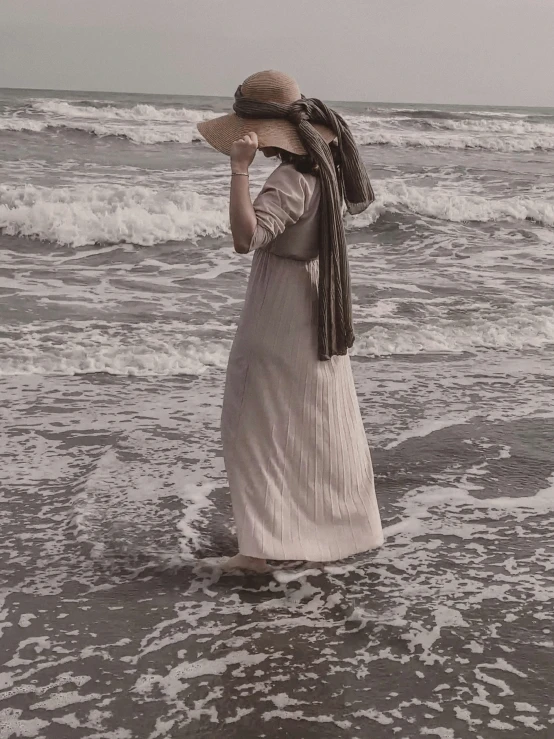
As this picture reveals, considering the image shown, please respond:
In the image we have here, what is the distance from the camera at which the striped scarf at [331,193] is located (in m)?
3.20

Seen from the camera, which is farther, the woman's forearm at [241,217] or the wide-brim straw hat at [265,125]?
the wide-brim straw hat at [265,125]

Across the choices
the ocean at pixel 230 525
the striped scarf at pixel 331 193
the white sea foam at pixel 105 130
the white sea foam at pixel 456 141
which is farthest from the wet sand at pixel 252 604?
the white sea foam at pixel 456 141

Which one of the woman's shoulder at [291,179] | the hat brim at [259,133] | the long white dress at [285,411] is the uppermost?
the hat brim at [259,133]

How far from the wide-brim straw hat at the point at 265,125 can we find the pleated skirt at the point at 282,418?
1.36ft

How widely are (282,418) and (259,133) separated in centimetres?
102

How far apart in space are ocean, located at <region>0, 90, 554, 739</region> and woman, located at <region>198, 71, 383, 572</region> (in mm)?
300

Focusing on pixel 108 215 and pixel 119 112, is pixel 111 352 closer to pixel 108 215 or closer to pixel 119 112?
pixel 108 215

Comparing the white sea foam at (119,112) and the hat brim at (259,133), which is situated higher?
the white sea foam at (119,112)

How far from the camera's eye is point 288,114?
319 cm

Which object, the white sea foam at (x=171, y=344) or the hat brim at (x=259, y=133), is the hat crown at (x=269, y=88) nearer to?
the hat brim at (x=259, y=133)

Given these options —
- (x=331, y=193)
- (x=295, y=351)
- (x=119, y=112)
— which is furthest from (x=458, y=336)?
(x=119, y=112)

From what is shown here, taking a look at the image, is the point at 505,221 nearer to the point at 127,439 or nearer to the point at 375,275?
the point at 375,275


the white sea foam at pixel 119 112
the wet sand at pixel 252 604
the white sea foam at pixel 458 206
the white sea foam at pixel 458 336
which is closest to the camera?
the wet sand at pixel 252 604

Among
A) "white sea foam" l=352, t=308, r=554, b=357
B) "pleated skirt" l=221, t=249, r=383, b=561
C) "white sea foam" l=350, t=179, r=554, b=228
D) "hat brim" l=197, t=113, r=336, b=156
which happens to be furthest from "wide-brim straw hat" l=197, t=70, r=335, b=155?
"white sea foam" l=350, t=179, r=554, b=228
